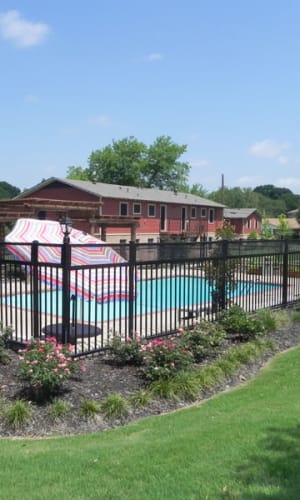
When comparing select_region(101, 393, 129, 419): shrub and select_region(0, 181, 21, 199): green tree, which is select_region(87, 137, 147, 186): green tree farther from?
A: select_region(101, 393, 129, 419): shrub

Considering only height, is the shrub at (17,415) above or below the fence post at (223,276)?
below

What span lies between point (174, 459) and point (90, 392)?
6.68ft

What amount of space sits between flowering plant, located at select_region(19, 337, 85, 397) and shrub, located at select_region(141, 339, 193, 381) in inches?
37.9

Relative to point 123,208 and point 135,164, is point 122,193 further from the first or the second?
point 135,164

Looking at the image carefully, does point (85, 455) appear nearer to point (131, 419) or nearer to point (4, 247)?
point (131, 419)

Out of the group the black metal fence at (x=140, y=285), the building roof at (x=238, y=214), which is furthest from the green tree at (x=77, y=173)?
the black metal fence at (x=140, y=285)

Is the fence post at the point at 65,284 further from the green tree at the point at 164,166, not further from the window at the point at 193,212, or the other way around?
the green tree at the point at 164,166

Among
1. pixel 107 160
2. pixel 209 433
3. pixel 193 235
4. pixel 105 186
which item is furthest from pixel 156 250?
pixel 107 160

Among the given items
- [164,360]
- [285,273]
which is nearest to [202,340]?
[164,360]

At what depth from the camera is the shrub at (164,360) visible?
231 inches

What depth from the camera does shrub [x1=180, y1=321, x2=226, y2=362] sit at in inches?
270

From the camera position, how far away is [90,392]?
550 centimetres

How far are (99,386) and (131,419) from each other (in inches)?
30.5

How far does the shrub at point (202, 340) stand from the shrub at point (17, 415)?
2.54 meters
